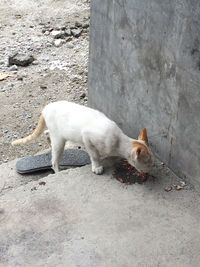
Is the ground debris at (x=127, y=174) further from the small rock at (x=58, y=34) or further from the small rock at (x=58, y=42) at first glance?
the small rock at (x=58, y=34)

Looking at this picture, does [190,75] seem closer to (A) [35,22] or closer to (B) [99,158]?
(B) [99,158]

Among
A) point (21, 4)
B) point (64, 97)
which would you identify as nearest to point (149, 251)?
point (64, 97)

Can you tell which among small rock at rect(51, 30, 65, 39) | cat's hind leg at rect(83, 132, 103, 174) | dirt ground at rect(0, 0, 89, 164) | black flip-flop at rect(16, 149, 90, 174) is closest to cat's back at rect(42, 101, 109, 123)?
cat's hind leg at rect(83, 132, 103, 174)

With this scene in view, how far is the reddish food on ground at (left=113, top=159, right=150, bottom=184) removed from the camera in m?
4.70

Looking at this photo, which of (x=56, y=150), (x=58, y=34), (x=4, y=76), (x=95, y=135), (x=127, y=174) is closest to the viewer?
(x=95, y=135)

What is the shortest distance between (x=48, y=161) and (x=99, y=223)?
1.48 meters

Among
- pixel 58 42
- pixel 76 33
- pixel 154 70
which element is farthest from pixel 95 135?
pixel 76 33

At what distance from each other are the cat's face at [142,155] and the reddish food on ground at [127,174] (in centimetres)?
8

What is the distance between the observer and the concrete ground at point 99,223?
12.7ft

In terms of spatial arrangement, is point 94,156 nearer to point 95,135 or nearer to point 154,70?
point 95,135

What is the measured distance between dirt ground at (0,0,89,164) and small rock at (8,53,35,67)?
7 centimetres

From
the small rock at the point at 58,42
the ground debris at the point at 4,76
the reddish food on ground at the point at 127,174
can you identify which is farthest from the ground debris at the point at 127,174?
the small rock at the point at 58,42

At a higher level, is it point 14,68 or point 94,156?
point 94,156

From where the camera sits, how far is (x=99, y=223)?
419 centimetres
